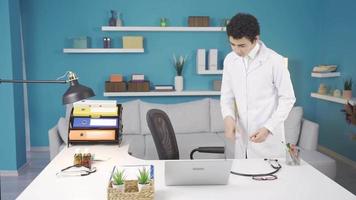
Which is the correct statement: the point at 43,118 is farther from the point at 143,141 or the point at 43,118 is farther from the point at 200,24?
the point at 200,24

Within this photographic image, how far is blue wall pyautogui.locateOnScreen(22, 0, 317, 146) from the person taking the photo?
16.6 ft

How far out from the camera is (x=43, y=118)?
5203 mm

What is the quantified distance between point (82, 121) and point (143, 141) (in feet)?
5.37

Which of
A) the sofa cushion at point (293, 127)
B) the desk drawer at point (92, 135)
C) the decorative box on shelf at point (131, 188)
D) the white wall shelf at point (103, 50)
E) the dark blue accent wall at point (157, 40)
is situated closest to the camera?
the decorative box on shelf at point (131, 188)

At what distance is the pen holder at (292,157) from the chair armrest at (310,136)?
2026mm

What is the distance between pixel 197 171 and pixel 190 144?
7.57 feet

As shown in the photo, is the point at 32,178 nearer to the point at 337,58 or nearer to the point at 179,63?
the point at 179,63

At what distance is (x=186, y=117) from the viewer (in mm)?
4660

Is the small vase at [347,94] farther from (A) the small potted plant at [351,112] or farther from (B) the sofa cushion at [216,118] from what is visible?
(B) the sofa cushion at [216,118]

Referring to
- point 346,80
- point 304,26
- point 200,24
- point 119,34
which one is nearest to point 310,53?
point 304,26

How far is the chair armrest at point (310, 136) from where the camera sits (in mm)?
4141

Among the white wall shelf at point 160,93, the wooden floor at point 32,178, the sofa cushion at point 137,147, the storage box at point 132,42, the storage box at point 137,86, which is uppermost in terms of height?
the storage box at point 132,42

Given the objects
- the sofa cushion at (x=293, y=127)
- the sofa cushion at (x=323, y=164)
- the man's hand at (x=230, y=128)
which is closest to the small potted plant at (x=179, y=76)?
the sofa cushion at (x=293, y=127)

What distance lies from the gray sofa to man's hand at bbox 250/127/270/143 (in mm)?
1613
